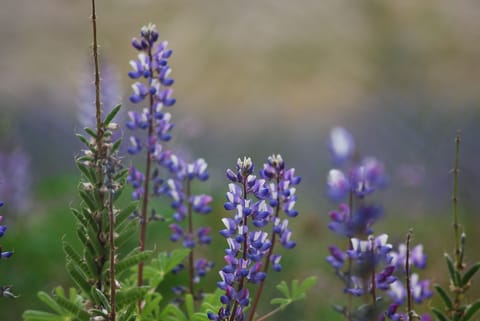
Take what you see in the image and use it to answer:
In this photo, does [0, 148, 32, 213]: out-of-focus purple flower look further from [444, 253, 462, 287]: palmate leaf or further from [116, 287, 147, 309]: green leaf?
[444, 253, 462, 287]: palmate leaf

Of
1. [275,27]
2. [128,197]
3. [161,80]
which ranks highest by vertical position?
[275,27]

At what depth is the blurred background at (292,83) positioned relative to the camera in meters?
9.76

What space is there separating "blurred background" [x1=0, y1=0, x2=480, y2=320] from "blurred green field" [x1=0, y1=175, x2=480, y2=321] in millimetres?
151

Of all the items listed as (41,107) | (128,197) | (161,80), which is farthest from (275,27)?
(161,80)

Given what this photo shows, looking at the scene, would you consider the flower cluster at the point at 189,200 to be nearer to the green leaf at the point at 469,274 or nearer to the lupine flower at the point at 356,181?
the lupine flower at the point at 356,181

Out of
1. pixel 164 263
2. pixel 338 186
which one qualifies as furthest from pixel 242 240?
pixel 164 263

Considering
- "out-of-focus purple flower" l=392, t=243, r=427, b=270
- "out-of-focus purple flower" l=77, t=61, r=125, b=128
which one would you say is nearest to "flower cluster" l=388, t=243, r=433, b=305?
"out-of-focus purple flower" l=392, t=243, r=427, b=270

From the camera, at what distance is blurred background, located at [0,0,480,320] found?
9759 millimetres

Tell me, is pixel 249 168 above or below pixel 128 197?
above

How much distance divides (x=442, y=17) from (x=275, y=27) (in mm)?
3734

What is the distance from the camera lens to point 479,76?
51.6 ft

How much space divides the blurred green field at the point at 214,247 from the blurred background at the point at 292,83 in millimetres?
151

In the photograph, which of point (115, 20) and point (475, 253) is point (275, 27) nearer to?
point (115, 20)

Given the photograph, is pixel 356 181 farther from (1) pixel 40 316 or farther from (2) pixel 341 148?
(1) pixel 40 316
